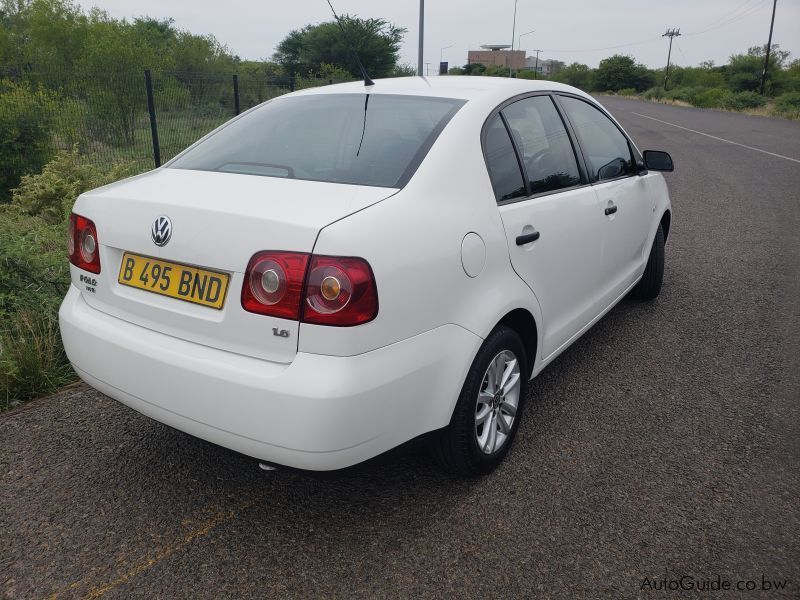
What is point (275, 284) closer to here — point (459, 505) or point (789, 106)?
point (459, 505)

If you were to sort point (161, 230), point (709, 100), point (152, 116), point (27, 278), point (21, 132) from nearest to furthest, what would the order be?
point (161, 230) → point (27, 278) → point (21, 132) → point (152, 116) → point (709, 100)

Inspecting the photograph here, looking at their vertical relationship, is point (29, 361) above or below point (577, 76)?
below

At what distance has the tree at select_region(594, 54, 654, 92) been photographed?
8319cm

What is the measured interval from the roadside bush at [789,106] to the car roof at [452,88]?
1231 inches

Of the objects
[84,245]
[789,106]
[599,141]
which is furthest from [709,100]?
[84,245]

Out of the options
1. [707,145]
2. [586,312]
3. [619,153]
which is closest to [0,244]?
[586,312]

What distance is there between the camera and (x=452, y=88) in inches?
126

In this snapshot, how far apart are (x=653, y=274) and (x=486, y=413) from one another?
283 centimetres

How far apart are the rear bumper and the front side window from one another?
3.49ft

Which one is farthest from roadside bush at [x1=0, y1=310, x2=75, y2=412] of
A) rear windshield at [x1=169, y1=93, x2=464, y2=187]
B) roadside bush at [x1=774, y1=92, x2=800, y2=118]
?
roadside bush at [x1=774, y1=92, x2=800, y2=118]

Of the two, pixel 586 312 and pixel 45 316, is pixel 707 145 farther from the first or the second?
pixel 45 316

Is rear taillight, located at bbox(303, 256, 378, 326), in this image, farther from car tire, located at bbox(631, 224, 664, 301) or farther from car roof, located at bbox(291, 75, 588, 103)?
car tire, located at bbox(631, 224, 664, 301)

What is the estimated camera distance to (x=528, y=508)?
272 cm

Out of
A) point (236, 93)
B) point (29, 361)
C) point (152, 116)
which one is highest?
point (236, 93)
